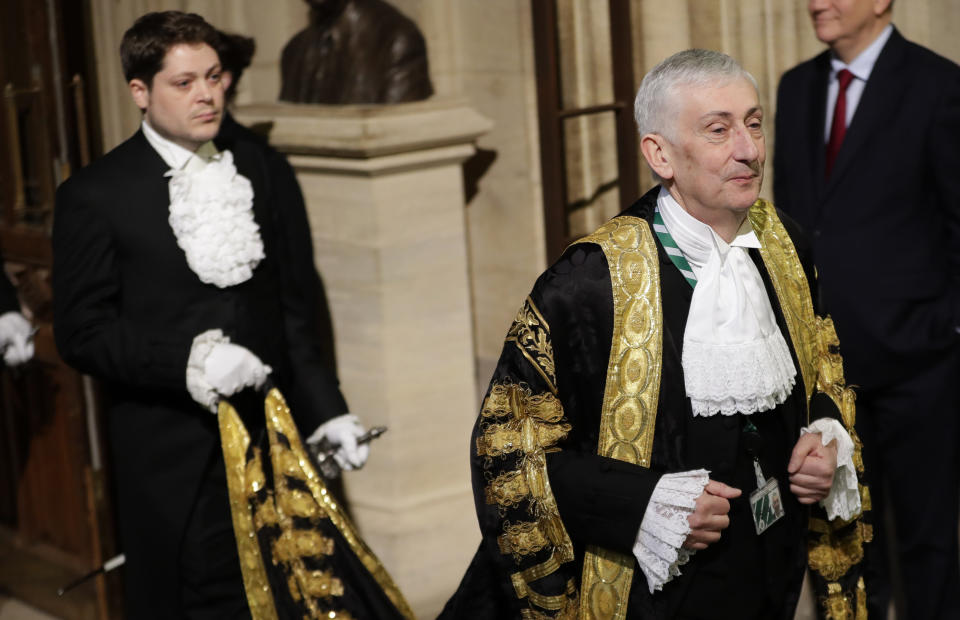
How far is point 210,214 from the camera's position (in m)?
3.45

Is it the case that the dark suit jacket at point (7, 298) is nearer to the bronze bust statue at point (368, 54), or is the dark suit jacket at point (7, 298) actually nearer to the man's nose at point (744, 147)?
the bronze bust statue at point (368, 54)

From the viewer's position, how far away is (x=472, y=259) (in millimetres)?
5047

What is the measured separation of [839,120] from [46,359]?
2.85 metres

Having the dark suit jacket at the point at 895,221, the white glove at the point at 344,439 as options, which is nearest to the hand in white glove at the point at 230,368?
the white glove at the point at 344,439

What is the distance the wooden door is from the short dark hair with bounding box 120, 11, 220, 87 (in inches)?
43.3

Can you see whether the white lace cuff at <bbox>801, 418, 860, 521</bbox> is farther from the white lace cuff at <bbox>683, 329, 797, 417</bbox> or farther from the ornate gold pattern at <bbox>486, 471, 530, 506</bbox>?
the ornate gold pattern at <bbox>486, 471, 530, 506</bbox>

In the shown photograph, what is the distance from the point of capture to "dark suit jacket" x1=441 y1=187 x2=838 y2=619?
2.36m

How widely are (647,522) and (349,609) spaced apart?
1193 mm

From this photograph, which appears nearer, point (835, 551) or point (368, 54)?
point (835, 551)

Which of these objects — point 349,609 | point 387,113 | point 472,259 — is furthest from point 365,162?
point 349,609

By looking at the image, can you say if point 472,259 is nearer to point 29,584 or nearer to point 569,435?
point 29,584

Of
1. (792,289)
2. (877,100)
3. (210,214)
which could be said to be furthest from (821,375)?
(210,214)

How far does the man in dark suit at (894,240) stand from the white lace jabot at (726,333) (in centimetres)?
131

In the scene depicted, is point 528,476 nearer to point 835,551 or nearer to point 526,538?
point 526,538
